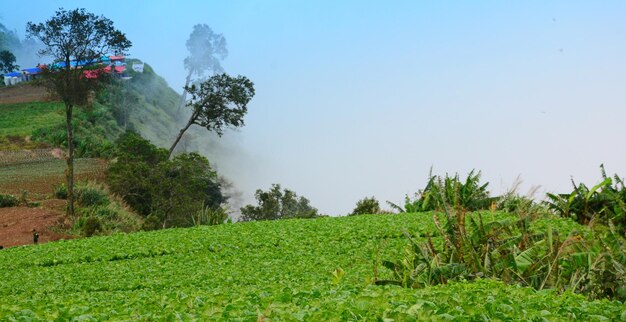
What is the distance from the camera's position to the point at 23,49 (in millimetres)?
95000

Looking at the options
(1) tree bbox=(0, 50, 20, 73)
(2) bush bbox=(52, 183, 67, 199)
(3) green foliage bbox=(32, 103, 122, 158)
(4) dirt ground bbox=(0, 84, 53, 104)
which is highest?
(1) tree bbox=(0, 50, 20, 73)

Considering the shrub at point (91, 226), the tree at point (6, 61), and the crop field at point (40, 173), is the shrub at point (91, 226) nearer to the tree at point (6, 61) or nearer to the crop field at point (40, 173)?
the crop field at point (40, 173)

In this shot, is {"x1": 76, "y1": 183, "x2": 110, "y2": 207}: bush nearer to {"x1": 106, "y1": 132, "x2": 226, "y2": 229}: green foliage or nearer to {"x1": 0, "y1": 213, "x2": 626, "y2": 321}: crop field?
{"x1": 106, "y1": 132, "x2": 226, "y2": 229}: green foliage

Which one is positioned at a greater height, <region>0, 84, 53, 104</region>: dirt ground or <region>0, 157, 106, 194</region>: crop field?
<region>0, 84, 53, 104</region>: dirt ground

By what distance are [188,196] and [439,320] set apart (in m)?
26.9

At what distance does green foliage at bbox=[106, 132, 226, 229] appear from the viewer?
3136 cm

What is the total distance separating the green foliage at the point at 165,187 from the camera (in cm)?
3136

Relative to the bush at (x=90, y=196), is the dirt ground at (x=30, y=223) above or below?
below

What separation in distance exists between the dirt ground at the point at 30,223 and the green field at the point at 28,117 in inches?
765

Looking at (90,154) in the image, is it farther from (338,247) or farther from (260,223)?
(338,247)

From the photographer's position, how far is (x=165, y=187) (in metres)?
32.2

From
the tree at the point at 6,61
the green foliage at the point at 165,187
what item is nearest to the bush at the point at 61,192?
the green foliage at the point at 165,187

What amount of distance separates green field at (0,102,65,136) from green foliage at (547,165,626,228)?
4079 cm

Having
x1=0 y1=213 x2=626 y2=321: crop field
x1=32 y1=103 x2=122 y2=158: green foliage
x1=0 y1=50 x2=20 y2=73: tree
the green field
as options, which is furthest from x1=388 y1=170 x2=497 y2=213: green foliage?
x1=0 y1=50 x2=20 y2=73: tree
